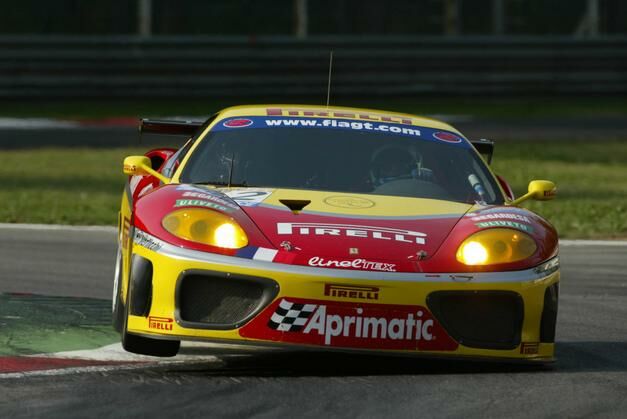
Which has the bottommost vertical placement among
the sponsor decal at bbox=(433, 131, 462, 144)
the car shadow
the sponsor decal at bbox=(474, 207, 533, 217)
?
the car shadow

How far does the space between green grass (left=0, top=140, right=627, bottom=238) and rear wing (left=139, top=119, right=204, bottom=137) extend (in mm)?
3356

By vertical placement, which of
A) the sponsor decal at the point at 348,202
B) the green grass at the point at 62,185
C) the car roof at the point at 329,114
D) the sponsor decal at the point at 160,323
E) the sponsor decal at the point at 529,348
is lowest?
the green grass at the point at 62,185

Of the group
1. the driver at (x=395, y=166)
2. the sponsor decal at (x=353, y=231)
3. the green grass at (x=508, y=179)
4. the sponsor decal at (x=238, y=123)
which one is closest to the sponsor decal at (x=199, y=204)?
the sponsor decal at (x=353, y=231)

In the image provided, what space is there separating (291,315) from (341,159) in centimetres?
150

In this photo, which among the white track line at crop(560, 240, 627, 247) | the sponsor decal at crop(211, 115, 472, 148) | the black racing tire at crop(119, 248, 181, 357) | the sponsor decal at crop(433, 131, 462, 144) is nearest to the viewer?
the black racing tire at crop(119, 248, 181, 357)

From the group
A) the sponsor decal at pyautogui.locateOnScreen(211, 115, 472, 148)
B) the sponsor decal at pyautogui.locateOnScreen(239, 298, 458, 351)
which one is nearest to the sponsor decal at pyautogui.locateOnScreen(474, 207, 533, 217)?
the sponsor decal at pyautogui.locateOnScreen(239, 298, 458, 351)

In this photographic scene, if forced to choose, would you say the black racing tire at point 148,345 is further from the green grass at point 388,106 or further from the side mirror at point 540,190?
the green grass at point 388,106

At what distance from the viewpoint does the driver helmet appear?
716cm

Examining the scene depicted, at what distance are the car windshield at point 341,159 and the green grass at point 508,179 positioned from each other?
4.68m

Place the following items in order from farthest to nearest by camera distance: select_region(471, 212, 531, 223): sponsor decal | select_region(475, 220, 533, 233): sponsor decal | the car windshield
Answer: the car windshield, select_region(471, 212, 531, 223): sponsor decal, select_region(475, 220, 533, 233): sponsor decal

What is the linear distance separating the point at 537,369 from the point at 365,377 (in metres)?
0.81

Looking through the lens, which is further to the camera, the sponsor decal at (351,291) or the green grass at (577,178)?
the green grass at (577,178)

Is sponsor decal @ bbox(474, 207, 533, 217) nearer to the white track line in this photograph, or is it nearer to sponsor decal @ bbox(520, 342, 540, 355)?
sponsor decal @ bbox(520, 342, 540, 355)

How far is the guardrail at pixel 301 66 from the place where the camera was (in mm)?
21078
